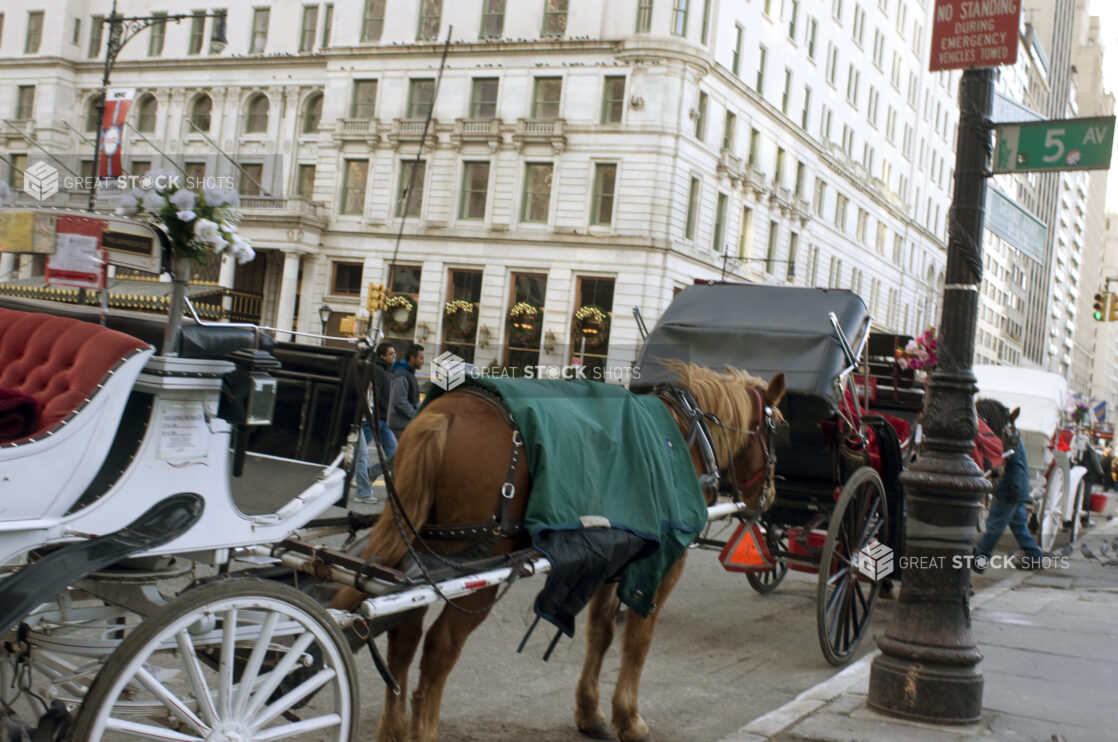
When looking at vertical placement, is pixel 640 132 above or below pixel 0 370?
above

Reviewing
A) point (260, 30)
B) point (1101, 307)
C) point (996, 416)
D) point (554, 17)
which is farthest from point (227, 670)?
point (260, 30)

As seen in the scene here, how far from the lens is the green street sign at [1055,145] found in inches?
208

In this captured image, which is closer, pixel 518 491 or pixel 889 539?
pixel 518 491

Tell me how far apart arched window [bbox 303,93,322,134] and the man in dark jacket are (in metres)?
35.8

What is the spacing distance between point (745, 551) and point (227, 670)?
387cm

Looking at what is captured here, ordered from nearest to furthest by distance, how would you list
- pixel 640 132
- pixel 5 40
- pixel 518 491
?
pixel 518 491
pixel 640 132
pixel 5 40

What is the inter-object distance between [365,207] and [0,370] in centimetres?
3901

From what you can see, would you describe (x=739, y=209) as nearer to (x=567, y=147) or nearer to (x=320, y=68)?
(x=567, y=147)

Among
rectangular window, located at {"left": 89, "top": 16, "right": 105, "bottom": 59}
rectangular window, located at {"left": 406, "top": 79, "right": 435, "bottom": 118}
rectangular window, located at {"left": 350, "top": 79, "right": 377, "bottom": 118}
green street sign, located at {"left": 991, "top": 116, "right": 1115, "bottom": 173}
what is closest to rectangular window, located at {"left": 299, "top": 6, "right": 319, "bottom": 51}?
rectangular window, located at {"left": 350, "top": 79, "right": 377, "bottom": 118}

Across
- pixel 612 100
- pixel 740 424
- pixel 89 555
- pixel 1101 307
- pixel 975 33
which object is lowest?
pixel 89 555

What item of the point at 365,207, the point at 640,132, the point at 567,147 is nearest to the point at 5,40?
the point at 365,207

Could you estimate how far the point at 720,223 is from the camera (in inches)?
1638

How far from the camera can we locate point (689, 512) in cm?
499

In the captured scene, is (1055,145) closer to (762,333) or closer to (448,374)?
(762,333)
